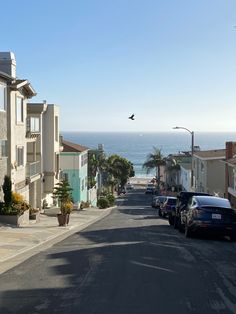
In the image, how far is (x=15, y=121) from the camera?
32969 millimetres

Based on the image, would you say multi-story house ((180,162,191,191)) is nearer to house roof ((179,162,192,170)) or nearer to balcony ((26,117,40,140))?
house roof ((179,162,192,170))

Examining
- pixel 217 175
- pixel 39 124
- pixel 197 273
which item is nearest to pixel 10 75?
pixel 39 124

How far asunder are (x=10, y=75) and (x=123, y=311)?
26.0 metres

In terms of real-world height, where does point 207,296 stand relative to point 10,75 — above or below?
below

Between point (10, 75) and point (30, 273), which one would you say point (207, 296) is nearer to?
point (30, 273)

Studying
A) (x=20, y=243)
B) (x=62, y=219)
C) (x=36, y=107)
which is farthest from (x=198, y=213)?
(x=36, y=107)

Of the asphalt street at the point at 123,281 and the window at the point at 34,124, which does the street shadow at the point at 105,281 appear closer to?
the asphalt street at the point at 123,281

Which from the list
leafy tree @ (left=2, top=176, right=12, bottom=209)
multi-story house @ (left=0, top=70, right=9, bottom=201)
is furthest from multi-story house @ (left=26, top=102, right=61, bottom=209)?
leafy tree @ (left=2, top=176, right=12, bottom=209)

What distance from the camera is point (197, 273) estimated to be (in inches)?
441

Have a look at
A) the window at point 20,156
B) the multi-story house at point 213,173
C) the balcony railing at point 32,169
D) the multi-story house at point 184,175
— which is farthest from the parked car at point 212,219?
the multi-story house at point 184,175

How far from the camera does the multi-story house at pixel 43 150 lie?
42.0 metres

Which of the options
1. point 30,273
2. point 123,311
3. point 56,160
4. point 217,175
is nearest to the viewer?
point 123,311

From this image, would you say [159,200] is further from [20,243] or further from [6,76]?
[20,243]

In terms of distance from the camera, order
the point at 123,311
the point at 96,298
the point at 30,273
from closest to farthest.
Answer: the point at 123,311 < the point at 96,298 < the point at 30,273
